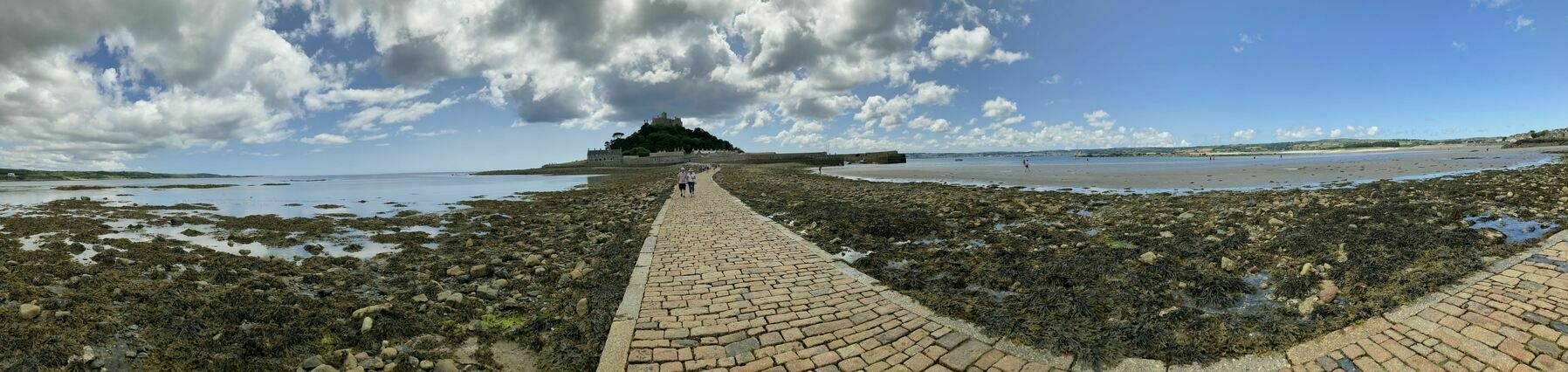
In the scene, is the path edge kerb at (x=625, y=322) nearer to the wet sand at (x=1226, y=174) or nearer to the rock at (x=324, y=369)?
the rock at (x=324, y=369)

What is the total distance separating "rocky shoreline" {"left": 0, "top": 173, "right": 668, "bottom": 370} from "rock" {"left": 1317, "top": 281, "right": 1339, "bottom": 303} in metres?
6.81

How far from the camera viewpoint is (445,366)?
14.7 feet

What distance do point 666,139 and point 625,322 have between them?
147 metres

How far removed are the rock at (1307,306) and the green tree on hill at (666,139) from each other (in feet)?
453

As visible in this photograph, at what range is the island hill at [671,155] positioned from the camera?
4722 inches

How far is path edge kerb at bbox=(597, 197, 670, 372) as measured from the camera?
14.6 feet

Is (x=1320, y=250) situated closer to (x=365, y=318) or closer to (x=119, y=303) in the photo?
(x=365, y=318)

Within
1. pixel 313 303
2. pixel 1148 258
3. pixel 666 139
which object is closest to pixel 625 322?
pixel 313 303

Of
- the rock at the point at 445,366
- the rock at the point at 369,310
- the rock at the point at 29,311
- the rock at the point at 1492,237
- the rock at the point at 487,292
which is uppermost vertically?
the rock at the point at 29,311

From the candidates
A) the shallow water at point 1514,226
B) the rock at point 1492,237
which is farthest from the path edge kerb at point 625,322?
the shallow water at point 1514,226

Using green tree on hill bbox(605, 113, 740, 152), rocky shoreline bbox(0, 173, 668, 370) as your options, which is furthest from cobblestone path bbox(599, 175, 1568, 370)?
green tree on hill bbox(605, 113, 740, 152)

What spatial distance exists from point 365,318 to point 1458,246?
1329 cm

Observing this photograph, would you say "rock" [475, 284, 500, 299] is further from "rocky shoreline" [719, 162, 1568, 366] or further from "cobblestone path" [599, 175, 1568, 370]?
"rocky shoreline" [719, 162, 1568, 366]

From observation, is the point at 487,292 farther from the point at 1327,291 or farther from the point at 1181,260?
the point at 1327,291
